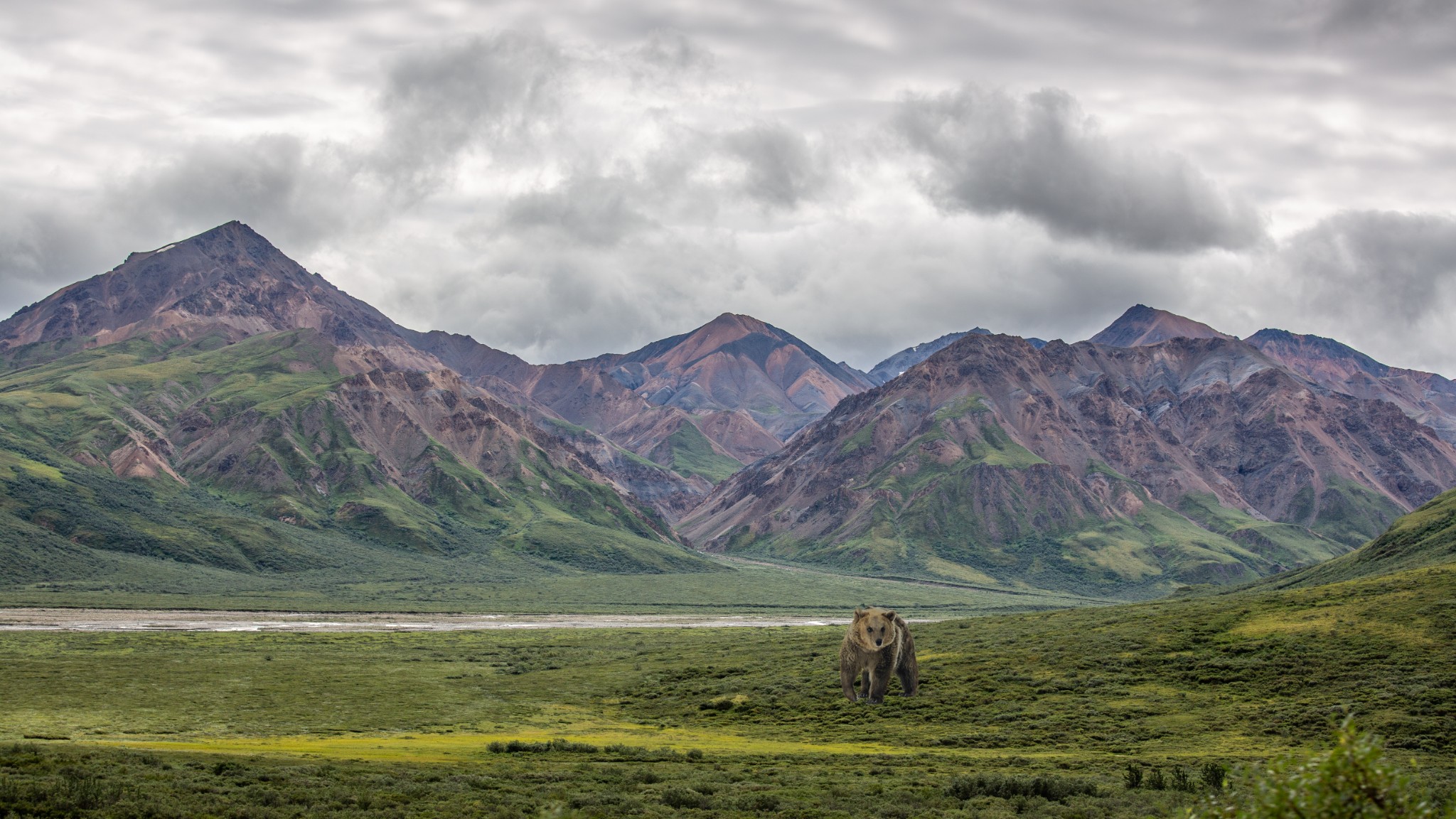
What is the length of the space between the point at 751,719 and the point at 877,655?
10.6m

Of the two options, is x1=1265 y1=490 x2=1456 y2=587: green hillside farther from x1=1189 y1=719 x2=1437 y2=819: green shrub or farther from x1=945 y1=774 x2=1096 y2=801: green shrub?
x1=1189 y1=719 x2=1437 y2=819: green shrub

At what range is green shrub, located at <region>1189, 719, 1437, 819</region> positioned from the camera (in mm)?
18688

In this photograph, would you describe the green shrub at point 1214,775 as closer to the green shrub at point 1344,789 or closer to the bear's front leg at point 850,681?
the green shrub at point 1344,789

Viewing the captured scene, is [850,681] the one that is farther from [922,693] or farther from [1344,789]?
[1344,789]

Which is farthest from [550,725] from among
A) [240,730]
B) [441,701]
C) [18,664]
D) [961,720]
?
[18,664]

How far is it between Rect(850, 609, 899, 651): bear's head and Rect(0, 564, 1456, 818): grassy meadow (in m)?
4.71

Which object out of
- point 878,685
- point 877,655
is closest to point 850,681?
point 878,685

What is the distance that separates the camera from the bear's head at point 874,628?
76.9m

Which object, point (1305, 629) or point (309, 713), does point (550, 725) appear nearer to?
point (309, 713)

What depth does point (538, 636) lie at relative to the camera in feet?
528

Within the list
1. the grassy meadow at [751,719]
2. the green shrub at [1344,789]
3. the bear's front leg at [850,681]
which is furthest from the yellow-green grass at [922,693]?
the green shrub at [1344,789]

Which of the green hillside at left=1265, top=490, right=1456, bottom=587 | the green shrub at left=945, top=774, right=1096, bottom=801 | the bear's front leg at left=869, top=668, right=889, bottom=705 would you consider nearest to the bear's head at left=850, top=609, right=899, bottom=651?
the bear's front leg at left=869, top=668, right=889, bottom=705

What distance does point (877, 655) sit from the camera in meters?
78.3

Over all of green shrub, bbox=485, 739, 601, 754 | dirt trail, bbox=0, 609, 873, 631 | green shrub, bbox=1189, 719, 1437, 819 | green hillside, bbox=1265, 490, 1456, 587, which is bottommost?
dirt trail, bbox=0, 609, 873, 631
